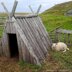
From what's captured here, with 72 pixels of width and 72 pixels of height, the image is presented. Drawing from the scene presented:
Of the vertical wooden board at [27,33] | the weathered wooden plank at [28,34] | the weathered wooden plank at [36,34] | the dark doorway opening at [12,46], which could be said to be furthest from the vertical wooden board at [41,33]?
the vertical wooden board at [27,33]

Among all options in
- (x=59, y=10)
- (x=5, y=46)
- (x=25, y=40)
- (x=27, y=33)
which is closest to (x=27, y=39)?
(x=25, y=40)

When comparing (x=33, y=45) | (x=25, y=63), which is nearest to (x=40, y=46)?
(x=33, y=45)

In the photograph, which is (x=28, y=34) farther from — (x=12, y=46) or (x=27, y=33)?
(x=12, y=46)

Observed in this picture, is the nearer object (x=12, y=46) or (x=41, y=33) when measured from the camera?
(x=12, y=46)

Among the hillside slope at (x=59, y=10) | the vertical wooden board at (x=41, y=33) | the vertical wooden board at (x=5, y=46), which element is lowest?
the vertical wooden board at (x=5, y=46)

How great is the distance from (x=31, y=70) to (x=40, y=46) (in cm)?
253

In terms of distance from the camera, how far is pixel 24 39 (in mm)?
12234

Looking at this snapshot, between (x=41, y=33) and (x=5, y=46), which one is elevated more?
(x=41, y=33)

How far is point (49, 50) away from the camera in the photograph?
15.2 meters

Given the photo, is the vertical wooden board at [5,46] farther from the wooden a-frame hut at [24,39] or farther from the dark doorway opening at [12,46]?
the dark doorway opening at [12,46]

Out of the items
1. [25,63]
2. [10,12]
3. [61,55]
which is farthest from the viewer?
[61,55]

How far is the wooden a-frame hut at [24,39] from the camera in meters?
12.2

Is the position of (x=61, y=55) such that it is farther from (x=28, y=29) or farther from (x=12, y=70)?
(x=12, y=70)

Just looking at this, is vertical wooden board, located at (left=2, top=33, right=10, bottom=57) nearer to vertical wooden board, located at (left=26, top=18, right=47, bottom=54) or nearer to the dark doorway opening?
the dark doorway opening
